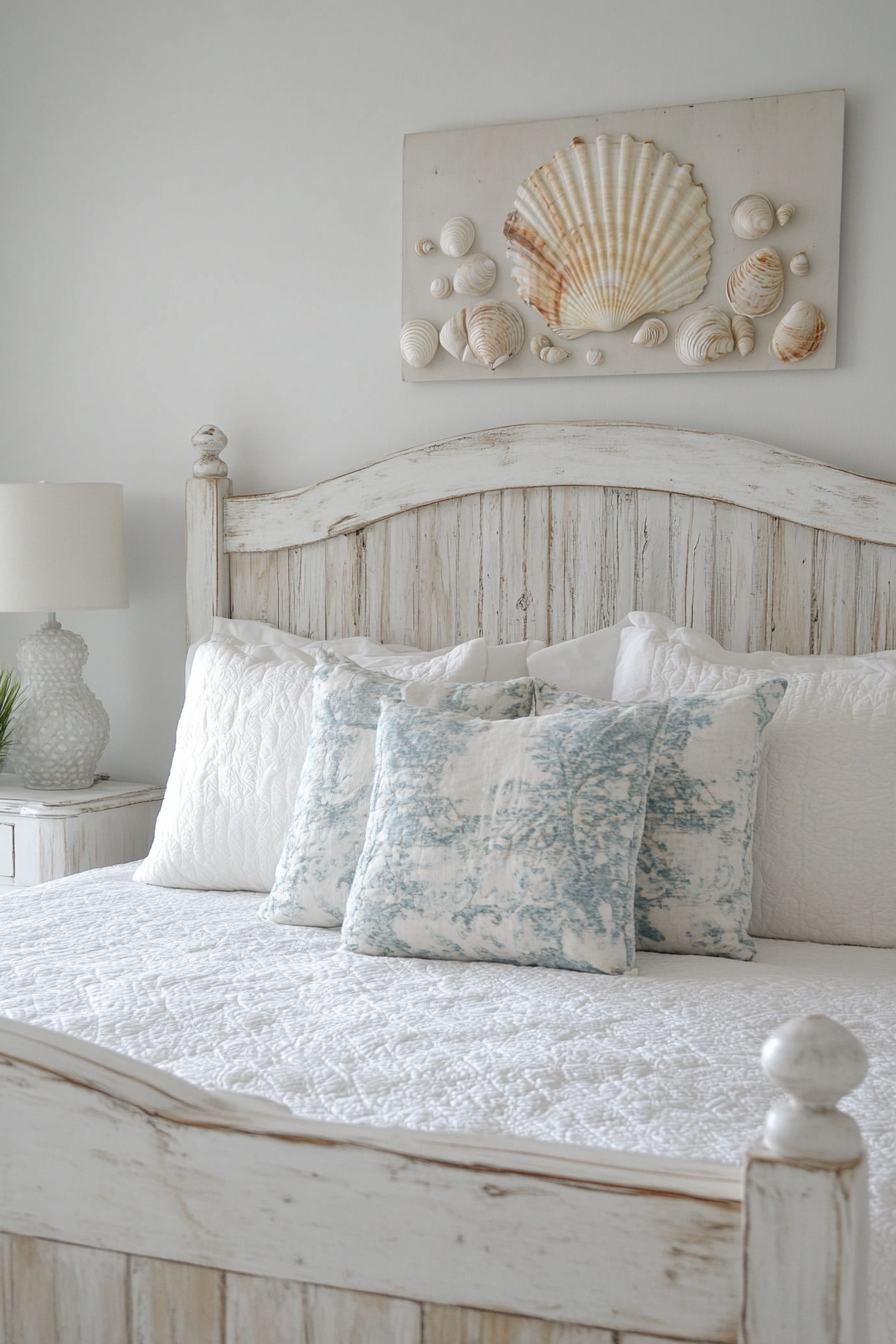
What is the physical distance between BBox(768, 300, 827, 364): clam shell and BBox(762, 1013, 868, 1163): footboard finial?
1893 mm

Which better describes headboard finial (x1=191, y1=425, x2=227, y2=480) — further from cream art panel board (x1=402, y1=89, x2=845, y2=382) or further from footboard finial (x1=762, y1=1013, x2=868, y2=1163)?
footboard finial (x1=762, y1=1013, x2=868, y2=1163)

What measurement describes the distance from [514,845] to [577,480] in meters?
0.98

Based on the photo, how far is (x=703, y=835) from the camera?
1683 mm

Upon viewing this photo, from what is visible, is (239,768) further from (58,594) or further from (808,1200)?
(808,1200)

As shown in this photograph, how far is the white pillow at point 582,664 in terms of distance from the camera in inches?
86.3

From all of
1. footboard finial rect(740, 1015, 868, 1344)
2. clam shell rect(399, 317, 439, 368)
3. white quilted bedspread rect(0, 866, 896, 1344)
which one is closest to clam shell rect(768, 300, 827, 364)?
clam shell rect(399, 317, 439, 368)

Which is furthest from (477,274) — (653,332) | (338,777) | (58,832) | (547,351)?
(58,832)

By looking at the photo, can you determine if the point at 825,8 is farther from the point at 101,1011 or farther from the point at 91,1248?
the point at 91,1248

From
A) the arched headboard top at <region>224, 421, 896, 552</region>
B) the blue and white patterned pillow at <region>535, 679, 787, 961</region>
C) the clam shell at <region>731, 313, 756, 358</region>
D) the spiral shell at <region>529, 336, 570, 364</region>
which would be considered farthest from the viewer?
the spiral shell at <region>529, 336, 570, 364</region>

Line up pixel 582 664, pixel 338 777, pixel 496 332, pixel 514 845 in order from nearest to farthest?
1. pixel 514 845
2. pixel 338 777
3. pixel 582 664
4. pixel 496 332

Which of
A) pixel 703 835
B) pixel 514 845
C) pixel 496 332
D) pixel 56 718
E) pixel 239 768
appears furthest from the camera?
pixel 56 718

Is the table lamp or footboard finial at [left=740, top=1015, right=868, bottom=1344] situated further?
the table lamp

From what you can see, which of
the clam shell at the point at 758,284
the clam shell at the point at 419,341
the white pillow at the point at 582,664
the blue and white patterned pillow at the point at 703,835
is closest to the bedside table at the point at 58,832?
the white pillow at the point at 582,664

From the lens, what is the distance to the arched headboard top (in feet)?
7.14
